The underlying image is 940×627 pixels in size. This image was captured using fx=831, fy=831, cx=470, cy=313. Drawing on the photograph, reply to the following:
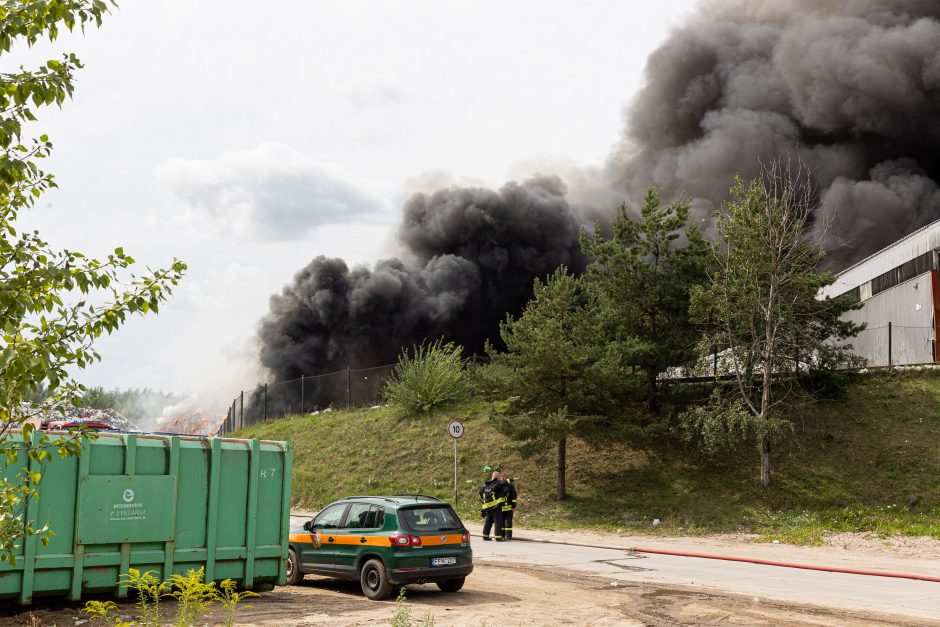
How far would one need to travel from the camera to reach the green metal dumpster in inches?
353

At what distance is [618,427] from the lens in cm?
2198

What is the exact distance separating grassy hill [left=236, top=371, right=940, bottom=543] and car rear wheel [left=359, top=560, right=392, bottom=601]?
10.7 metres

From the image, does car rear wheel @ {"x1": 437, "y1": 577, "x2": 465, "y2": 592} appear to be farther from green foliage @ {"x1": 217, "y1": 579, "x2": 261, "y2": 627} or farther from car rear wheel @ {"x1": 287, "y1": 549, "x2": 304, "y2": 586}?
green foliage @ {"x1": 217, "y1": 579, "x2": 261, "y2": 627}

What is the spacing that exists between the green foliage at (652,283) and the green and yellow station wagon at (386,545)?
12.3 meters

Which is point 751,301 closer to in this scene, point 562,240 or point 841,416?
point 841,416

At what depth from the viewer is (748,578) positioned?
12805 millimetres

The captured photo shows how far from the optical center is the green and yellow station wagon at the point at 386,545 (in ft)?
35.4

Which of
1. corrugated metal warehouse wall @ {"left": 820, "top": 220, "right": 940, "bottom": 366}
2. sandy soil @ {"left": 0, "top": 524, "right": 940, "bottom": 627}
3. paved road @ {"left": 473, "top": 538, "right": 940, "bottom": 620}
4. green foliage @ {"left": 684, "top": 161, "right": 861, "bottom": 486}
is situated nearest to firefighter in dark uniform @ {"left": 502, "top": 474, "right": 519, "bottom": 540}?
paved road @ {"left": 473, "top": 538, "right": 940, "bottom": 620}

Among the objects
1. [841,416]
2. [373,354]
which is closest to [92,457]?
[841,416]

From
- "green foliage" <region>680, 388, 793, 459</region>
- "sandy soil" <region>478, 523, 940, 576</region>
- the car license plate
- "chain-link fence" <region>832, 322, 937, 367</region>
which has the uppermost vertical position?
"chain-link fence" <region>832, 322, 937, 367</region>

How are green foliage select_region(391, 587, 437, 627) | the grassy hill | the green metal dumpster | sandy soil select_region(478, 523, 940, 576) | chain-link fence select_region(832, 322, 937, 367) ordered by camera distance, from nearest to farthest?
green foliage select_region(391, 587, 437, 627)
the green metal dumpster
sandy soil select_region(478, 523, 940, 576)
the grassy hill
chain-link fence select_region(832, 322, 937, 367)

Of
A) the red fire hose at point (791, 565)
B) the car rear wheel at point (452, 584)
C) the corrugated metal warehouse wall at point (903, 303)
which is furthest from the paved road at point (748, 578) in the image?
the corrugated metal warehouse wall at point (903, 303)

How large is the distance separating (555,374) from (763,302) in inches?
231

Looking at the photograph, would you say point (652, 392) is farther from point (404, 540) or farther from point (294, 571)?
point (404, 540)
